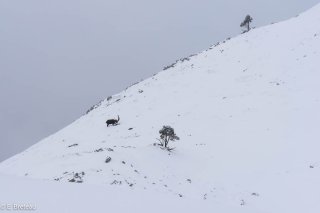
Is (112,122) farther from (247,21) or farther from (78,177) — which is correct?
(247,21)

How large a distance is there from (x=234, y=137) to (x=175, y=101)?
12.3 m

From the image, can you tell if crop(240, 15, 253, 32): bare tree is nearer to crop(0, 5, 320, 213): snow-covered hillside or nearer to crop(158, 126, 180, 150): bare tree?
crop(0, 5, 320, 213): snow-covered hillside

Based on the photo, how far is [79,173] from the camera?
69.9 ft

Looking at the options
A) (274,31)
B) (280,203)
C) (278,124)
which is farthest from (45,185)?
(274,31)

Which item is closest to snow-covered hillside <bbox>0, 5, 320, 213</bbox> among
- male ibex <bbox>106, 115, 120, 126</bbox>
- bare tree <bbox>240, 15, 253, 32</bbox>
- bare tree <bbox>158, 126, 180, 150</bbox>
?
male ibex <bbox>106, 115, 120, 126</bbox>

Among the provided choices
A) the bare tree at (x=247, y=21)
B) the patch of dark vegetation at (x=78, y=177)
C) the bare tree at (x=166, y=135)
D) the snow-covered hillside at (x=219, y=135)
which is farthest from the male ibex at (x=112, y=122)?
the bare tree at (x=247, y=21)

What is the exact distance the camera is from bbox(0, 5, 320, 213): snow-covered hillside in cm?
2161

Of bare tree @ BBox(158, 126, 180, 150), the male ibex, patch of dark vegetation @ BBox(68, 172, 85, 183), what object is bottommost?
patch of dark vegetation @ BBox(68, 172, 85, 183)

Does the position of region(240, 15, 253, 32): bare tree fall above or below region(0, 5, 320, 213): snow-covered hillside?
above

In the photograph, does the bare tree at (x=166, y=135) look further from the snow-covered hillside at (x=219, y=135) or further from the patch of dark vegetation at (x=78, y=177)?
the patch of dark vegetation at (x=78, y=177)

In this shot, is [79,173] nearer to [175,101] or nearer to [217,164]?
[217,164]

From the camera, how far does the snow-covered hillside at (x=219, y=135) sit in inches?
851

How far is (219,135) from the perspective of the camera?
29922 mm

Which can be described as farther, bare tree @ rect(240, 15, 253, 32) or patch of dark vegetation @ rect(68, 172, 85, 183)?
bare tree @ rect(240, 15, 253, 32)
